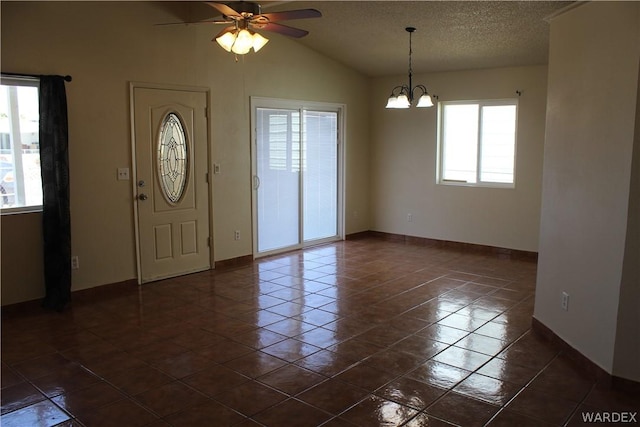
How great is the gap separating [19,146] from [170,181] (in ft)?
4.98

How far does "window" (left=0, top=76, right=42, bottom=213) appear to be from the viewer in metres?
4.36

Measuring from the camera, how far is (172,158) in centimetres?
559

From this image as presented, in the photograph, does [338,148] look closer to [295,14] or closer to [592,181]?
[295,14]

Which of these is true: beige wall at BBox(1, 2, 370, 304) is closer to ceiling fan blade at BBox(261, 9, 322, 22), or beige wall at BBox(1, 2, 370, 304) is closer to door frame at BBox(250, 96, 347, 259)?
door frame at BBox(250, 96, 347, 259)

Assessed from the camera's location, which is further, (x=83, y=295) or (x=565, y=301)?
(x=83, y=295)

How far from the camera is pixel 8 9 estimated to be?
4230 mm

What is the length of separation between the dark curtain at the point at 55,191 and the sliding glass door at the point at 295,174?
7.78 feet

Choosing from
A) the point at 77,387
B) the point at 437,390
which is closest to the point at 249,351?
the point at 77,387

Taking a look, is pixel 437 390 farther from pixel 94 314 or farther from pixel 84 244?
pixel 84 244

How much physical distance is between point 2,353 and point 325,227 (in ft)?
15.5

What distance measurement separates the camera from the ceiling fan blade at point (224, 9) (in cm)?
318

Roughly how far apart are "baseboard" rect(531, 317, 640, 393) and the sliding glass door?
365cm

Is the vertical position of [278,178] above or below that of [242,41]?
below

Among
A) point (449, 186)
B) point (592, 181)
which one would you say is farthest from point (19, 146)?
point (449, 186)
